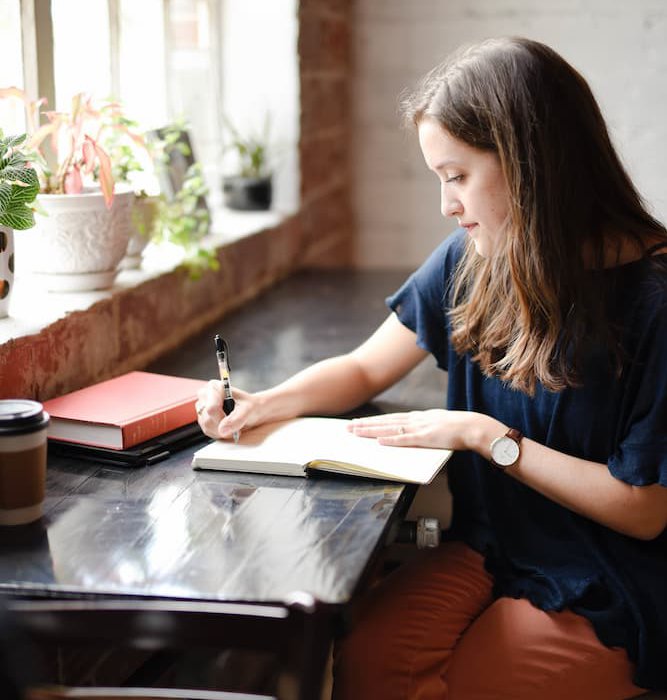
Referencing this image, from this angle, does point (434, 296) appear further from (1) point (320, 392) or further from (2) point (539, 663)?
(2) point (539, 663)

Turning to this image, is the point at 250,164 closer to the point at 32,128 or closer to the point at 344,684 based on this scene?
the point at 32,128

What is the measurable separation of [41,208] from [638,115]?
223 cm

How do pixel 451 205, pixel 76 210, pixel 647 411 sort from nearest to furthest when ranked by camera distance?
pixel 647 411 < pixel 451 205 < pixel 76 210

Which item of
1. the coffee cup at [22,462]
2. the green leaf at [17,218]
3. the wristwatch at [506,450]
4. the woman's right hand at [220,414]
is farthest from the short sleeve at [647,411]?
the green leaf at [17,218]

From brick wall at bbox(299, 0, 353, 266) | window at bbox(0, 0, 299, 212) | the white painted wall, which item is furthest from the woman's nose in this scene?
the white painted wall

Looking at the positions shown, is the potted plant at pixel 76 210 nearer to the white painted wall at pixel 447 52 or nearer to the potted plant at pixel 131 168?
the potted plant at pixel 131 168

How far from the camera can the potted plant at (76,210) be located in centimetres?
174

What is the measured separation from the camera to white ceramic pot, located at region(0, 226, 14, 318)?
156 cm

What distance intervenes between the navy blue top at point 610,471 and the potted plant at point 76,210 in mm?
630

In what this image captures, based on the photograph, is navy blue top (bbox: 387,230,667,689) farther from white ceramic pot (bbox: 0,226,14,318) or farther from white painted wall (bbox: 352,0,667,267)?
white painted wall (bbox: 352,0,667,267)

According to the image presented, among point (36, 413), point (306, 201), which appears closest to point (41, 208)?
point (36, 413)

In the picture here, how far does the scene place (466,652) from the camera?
4.65 feet

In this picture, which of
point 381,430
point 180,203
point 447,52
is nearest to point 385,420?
point 381,430

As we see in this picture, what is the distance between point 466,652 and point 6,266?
92 centimetres
